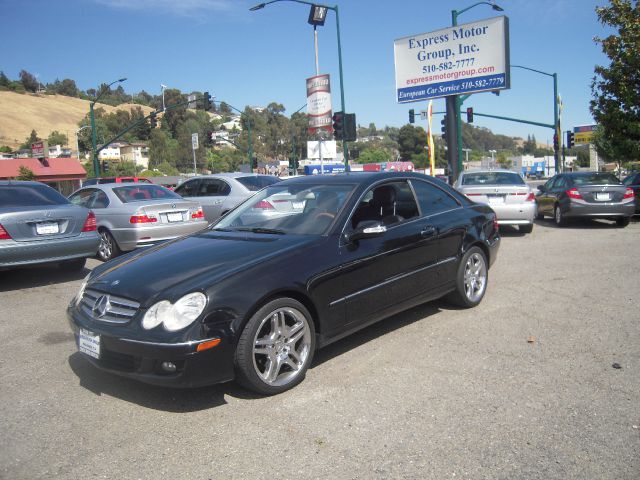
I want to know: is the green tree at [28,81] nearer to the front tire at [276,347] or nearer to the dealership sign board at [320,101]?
the dealership sign board at [320,101]

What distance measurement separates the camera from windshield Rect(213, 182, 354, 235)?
4.69m

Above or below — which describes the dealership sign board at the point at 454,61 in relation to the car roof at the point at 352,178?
above

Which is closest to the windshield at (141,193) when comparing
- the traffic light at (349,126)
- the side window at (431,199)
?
the side window at (431,199)

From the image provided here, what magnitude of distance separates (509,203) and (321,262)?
8.54 meters

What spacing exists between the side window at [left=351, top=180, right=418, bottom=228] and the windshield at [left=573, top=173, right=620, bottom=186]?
9056 mm

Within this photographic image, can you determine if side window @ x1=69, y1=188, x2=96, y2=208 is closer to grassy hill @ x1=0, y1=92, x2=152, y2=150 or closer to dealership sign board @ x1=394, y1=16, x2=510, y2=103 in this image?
dealership sign board @ x1=394, y1=16, x2=510, y2=103

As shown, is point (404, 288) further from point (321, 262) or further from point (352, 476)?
point (352, 476)

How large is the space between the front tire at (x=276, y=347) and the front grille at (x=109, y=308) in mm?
771

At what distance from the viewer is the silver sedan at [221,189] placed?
11977 millimetres

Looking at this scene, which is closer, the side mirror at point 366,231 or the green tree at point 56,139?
the side mirror at point 366,231

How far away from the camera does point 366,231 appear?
4438 millimetres

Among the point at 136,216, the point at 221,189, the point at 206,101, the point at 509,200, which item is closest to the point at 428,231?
the point at 136,216

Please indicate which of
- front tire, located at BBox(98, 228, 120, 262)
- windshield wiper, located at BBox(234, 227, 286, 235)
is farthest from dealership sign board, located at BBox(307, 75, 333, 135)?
windshield wiper, located at BBox(234, 227, 286, 235)

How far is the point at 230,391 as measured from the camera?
13.1 ft
